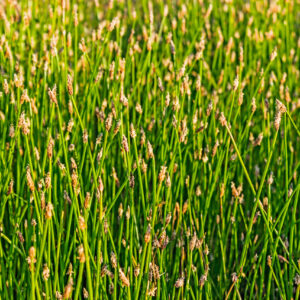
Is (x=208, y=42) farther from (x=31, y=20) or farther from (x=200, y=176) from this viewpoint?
(x=200, y=176)

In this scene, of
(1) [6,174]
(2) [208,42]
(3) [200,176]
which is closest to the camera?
(1) [6,174]

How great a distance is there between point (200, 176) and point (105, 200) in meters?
0.41

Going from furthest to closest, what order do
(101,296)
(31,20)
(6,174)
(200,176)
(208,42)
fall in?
(208,42) < (31,20) < (200,176) < (6,174) < (101,296)

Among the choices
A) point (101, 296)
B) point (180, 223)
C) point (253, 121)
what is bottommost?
point (101, 296)

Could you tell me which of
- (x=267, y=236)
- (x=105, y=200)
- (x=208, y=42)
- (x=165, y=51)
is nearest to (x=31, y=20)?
(x=165, y=51)

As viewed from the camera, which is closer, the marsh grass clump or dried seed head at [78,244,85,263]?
dried seed head at [78,244,85,263]

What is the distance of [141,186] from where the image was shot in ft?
4.85

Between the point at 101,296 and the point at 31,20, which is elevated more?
the point at 31,20

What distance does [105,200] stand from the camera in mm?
1728

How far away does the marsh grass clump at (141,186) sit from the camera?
4.59ft

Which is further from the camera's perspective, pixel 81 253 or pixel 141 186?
pixel 141 186

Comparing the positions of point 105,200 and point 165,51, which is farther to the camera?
point 165,51

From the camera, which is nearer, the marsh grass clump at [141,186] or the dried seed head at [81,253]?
the dried seed head at [81,253]

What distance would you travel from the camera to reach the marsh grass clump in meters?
1.40
